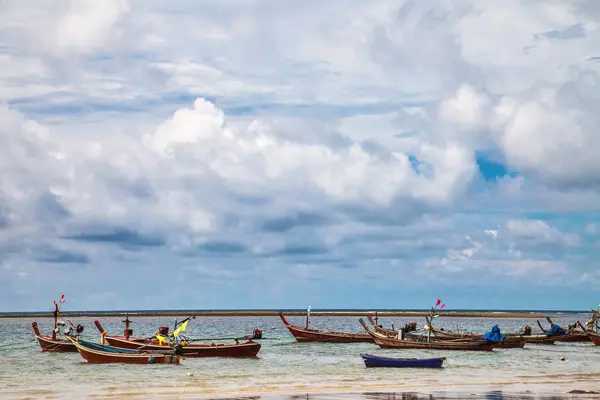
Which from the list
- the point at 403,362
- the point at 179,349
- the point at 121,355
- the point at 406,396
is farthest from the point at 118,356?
the point at 406,396

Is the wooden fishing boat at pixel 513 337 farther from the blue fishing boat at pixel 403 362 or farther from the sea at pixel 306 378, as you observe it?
the blue fishing boat at pixel 403 362

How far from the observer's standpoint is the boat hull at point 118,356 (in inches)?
1971

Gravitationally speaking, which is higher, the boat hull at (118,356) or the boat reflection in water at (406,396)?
the boat hull at (118,356)

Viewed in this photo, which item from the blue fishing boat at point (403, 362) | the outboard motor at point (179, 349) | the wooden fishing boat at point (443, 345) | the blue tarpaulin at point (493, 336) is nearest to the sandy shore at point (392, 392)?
the blue fishing boat at point (403, 362)

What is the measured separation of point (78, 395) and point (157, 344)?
18.1 m

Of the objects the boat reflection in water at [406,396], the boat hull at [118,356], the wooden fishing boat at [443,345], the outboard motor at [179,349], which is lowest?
the boat reflection in water at [406,396]

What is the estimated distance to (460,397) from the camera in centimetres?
3222

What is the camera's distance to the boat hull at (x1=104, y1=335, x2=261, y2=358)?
5397cm

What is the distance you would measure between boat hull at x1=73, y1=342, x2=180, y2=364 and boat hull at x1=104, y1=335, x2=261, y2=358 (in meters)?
1.81

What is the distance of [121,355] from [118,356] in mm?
244

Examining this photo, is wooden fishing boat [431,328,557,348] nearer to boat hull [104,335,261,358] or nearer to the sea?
the sea

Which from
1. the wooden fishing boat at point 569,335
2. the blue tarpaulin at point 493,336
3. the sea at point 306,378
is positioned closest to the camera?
the sea at point 306,378

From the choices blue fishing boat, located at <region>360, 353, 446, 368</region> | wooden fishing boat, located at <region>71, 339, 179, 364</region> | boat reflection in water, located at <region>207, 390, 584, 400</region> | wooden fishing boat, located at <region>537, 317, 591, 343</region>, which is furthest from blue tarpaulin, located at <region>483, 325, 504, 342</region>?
boat reflection in water, located at <region>207, 390, 584, 400</region>

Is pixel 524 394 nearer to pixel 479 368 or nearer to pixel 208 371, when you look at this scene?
pixel 479 368
